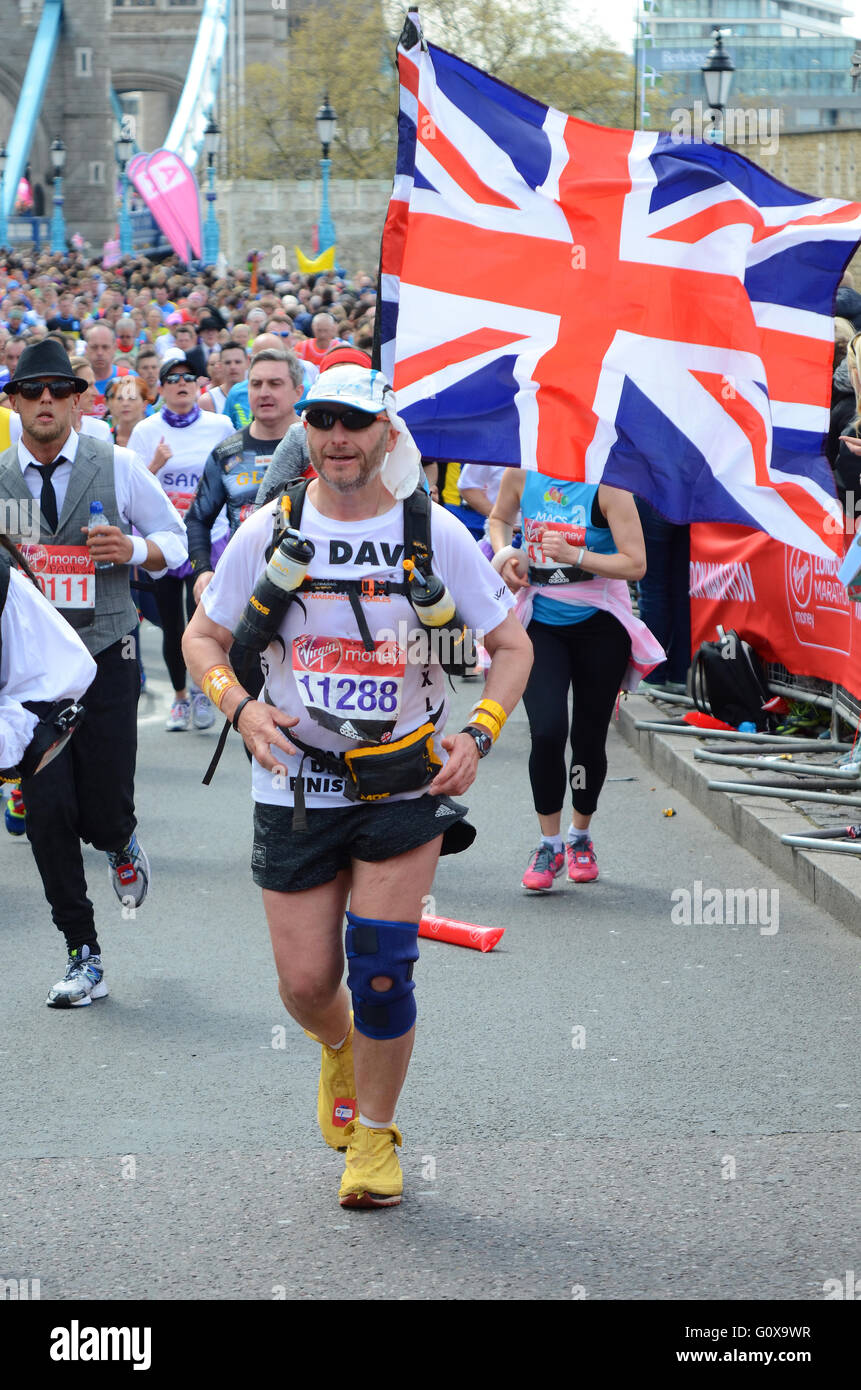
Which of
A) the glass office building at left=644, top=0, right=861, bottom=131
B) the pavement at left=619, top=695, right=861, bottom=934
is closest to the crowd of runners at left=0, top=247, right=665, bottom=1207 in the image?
the pavement at left=619, top=695, right=861, bottom=934

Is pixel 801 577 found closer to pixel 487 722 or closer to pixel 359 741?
pixel 487 722

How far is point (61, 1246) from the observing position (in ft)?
13.4

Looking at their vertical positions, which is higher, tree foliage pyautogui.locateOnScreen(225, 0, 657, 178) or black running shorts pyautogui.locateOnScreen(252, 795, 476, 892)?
tree foliage pyautogui.locateOnScreen(225, 0, 657, 178)

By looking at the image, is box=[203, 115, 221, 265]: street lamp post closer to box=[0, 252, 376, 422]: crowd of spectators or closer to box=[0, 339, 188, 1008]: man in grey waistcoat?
box=[0, 252, 376, 422]: crowd of spectators

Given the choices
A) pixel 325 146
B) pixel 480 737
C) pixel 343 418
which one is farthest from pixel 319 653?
pixel 325 146

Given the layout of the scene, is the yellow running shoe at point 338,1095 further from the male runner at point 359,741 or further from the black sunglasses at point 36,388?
the black sunglasses at point 36,388

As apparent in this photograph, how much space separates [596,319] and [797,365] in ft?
2.39

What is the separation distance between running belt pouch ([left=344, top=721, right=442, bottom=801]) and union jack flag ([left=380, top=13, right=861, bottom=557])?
8.36 ft

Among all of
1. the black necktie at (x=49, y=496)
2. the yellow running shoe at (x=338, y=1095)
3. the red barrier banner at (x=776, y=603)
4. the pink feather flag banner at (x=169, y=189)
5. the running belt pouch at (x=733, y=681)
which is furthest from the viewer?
the pink feather flag banner at (x=169, y=189)

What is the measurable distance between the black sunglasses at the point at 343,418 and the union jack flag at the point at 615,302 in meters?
2.49

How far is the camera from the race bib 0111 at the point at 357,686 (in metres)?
4.30

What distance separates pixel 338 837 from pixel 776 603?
220 inches

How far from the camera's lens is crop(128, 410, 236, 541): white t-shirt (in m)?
11.3

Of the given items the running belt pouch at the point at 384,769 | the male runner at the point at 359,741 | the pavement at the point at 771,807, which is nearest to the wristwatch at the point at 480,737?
the male runner at the point at 359,741
